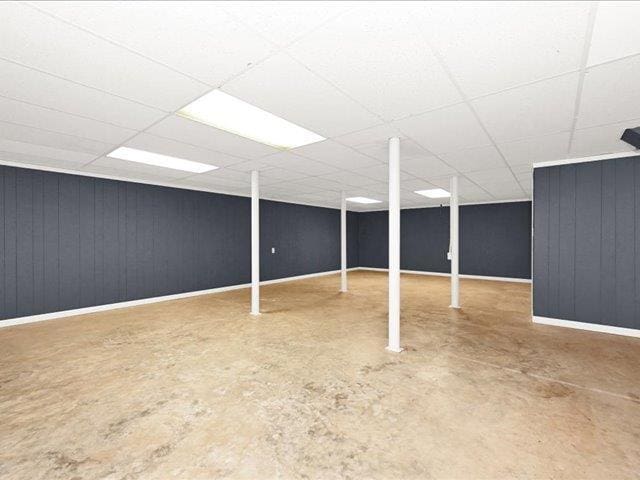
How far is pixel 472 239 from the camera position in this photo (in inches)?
412

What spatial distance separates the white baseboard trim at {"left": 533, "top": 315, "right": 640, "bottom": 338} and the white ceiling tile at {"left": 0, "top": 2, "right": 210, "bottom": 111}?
6025 mm

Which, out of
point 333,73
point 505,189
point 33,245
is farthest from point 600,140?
point 33,245

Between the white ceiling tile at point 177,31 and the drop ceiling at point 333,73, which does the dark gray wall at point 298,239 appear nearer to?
the drop ceiling at point 333,73

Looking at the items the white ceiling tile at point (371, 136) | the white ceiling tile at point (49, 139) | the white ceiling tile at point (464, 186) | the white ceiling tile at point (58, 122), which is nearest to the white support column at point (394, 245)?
the white ceiling tile at point (371, 136)

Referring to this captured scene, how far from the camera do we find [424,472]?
180 cm

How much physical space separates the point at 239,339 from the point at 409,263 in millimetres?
9042

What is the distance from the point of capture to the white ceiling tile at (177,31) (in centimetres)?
159

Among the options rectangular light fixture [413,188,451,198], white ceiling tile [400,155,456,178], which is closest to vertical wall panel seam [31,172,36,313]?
white ceiling tile [400,155,456,178]

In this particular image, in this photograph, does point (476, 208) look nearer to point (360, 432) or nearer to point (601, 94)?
point (601, 94)

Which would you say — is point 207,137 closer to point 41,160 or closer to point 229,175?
point 229,175

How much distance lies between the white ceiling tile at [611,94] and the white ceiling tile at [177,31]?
247cm

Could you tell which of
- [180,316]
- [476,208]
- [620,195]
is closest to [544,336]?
[620,195]

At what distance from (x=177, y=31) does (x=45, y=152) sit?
402cm

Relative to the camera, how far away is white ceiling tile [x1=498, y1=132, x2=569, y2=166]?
12.2 feet
